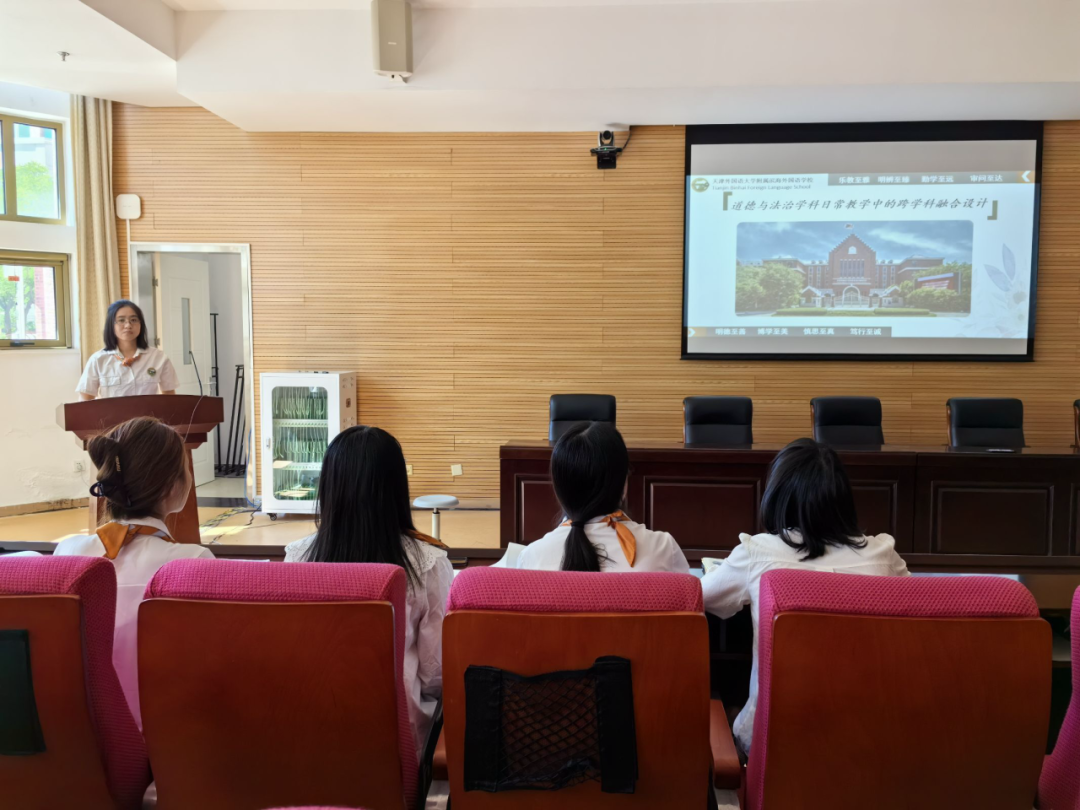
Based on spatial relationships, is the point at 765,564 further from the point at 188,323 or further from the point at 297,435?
the point at 188,323

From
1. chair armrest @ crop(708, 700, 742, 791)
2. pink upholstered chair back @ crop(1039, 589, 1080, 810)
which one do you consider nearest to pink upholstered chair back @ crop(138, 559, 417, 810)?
chair armrest @ crop(708, 700, 742, 791)

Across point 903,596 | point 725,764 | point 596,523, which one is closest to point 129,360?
point 596,523

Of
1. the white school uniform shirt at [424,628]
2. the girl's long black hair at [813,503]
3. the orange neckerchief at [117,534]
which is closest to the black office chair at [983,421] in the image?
the girl's long black hair at [813,503]

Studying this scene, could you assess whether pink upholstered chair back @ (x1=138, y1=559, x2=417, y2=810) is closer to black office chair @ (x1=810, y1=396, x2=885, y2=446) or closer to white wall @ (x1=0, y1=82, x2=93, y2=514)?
black office chair @ (x1=810, y1=396, x2=885, y2=446)

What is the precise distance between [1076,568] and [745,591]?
3.50 ft

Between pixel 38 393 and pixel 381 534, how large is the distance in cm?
510

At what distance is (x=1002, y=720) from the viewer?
1.06 metres

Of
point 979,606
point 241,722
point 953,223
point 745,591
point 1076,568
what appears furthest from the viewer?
point 953,223

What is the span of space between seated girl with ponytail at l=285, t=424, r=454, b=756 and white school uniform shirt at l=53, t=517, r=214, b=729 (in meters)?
0.29

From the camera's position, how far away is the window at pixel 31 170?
17.0 ft

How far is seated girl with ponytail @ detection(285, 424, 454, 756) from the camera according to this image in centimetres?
152

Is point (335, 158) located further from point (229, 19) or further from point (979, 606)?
point (979, 606)

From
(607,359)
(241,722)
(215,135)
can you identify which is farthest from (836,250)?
(241,722)

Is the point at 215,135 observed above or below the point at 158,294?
above
